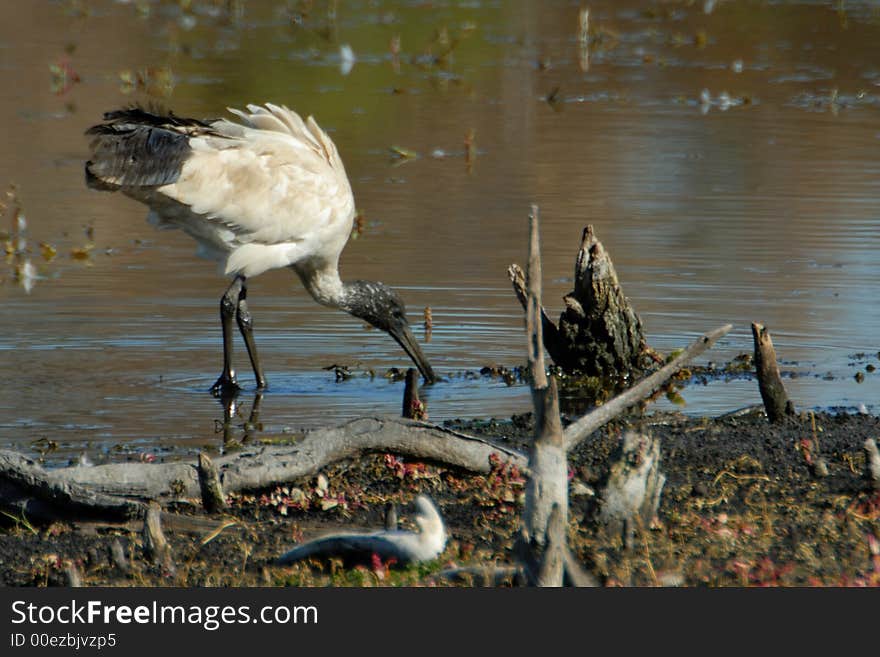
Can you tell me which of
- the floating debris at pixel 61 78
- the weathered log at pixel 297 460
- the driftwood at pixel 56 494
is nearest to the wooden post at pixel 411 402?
the weathered log at pixel 297 460

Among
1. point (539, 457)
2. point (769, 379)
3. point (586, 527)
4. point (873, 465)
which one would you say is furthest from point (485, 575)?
point (769, 379)

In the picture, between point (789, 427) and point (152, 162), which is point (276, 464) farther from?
point (152, 162)

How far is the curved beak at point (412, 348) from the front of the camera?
30.3 ft

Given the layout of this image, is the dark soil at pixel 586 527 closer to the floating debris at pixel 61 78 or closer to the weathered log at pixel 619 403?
the weathered log at pixel 619 403

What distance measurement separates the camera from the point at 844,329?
33.3 feet

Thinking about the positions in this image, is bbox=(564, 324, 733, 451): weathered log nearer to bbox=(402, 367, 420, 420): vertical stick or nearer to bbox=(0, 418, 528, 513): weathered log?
bbox=(0, 418, 528, 513): weathered log

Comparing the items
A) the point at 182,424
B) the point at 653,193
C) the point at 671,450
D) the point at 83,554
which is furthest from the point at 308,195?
the point at 653,193

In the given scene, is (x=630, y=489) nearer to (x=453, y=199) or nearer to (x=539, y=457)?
(x=539, y=457)

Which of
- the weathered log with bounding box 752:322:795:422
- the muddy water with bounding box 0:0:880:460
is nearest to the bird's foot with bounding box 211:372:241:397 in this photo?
the muddy water with bounding box 0:0:880:460

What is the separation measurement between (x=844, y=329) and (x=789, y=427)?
3011 mm

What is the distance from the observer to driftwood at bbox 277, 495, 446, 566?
16.6 feet

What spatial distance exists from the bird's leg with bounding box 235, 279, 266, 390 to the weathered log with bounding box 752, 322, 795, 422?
9.92ft

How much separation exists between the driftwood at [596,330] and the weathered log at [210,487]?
11.6ft

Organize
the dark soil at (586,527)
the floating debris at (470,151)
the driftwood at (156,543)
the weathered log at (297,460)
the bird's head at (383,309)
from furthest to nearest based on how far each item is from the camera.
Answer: the floating debris at (470,151) < the bird's head at (383,309) < the weathered log at (297,460) < the driftwood at (156,543) < the dark soil at (586,527)
